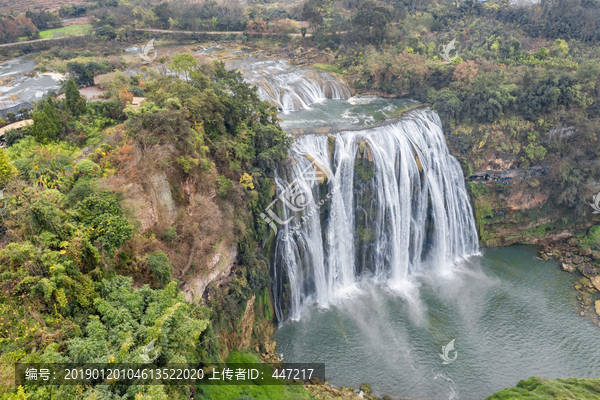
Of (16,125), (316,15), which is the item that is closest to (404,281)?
(16,125)

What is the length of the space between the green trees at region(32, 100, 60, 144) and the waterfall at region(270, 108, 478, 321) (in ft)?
30.8

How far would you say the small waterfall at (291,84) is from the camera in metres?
24.6

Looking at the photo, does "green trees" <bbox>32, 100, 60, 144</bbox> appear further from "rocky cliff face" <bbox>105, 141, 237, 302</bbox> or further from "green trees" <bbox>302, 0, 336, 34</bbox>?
"green trees" <bbox>302, 0, 336, 34</bbox>

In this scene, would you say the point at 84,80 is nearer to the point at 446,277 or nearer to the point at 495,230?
the point at 446,277

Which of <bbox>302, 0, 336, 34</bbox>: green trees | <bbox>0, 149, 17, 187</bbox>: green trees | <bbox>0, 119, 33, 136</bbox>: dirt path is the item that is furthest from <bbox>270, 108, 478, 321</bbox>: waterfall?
<bbox>302, 0, 336, 34</bbox>: green trees

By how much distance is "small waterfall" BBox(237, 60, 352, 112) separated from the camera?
969 inches

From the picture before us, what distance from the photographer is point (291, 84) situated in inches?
1027

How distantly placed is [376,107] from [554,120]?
39.3ft

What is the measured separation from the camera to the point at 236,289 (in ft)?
48.4

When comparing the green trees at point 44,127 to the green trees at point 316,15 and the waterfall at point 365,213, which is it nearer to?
the waterfall at point 365,213

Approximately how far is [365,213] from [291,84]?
11927mm

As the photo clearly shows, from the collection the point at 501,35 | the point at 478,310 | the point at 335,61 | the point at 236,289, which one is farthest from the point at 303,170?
the point at 501,35

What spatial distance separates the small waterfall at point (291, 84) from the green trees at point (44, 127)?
13.2m

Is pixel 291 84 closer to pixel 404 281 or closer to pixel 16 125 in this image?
pixel 404 281
